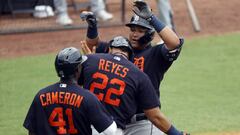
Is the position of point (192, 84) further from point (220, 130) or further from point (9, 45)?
point (9, 45)

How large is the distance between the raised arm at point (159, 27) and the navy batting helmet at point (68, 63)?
3.08 ft

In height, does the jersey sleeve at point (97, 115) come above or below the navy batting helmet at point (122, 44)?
below

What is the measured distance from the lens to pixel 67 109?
492 cm

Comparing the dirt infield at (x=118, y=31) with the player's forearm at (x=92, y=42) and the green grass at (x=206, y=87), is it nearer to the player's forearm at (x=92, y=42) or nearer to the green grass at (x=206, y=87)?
the green grass at (x=206, y=87)

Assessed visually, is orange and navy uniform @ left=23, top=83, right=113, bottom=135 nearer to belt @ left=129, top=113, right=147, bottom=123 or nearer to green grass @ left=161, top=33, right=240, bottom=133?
belt @ left=129, top=113, right=147, bottom=123

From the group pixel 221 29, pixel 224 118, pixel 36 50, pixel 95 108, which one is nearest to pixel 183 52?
pixel 221 29

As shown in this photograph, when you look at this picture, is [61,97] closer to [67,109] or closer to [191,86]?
[67,109]

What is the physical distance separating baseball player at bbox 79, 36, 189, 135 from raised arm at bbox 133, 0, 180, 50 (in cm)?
47

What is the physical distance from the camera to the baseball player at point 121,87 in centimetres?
541

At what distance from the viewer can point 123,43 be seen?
559 centimetres

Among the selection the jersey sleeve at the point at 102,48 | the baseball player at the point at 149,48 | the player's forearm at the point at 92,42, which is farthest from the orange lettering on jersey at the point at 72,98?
the player's forearm at the point at 92,42

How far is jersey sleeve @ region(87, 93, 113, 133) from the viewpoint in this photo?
16.0 feet

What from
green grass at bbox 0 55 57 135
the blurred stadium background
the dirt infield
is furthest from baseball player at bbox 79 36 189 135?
the dirt infield

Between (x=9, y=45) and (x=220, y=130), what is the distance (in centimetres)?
575
